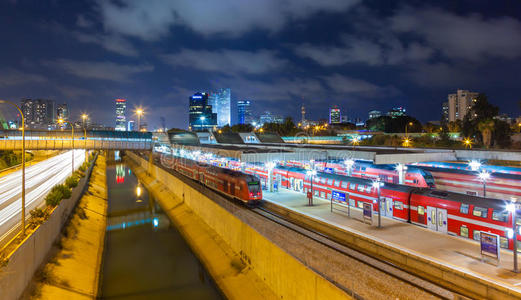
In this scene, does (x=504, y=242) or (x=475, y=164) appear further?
(x=475, y=164)

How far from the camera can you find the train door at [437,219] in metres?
19.2

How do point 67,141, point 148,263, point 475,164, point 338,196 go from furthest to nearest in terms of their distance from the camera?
point 67,141 < point 475,164 < point 338,196 < point 148,263

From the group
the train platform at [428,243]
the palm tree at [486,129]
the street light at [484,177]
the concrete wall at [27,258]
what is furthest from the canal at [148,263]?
the palm tree at [486,129]

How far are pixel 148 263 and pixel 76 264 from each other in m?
5.74

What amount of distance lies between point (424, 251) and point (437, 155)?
85.7 feet

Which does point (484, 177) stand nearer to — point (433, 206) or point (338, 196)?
point (433, 206)

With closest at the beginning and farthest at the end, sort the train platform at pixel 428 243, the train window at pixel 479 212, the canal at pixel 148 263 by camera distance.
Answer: the train platform at pixel 428 243, the train window at pixel 479 212, the canal at pixel 148 263

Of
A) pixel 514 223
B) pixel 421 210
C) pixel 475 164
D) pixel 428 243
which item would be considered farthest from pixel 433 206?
pixel 475 164

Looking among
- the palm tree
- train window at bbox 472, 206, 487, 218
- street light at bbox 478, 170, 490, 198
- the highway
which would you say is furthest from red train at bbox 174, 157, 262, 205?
the palm tree

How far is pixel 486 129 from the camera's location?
195ft

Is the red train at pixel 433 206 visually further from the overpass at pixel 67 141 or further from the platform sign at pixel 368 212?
the overpass at pixel 67 141

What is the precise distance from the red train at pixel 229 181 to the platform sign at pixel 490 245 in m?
16.9

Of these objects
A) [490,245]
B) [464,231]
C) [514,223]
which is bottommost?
[464,231]

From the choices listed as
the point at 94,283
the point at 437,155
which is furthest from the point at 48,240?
the point at 437,155
